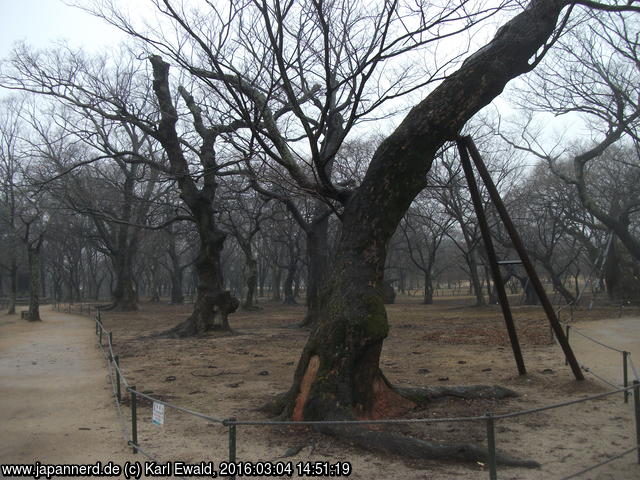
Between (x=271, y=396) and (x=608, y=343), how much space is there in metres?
9.41

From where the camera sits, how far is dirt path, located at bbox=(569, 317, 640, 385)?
10211 mm

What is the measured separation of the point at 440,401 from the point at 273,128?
4.57m

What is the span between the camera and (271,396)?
8.66 meters

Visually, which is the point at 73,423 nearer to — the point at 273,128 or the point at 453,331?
the point at 273,128

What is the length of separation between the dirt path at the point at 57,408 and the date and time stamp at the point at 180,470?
238 millimetres

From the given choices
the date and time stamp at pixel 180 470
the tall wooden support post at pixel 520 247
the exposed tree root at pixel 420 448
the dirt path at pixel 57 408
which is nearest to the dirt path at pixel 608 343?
the tall wooden support post at pixel 520 247

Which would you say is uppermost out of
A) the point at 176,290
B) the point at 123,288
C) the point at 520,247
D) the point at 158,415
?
the point at 520,247

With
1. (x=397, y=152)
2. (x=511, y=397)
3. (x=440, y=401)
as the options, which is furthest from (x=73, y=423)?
(x=511, y=397)

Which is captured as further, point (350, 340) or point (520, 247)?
point (520, 247)

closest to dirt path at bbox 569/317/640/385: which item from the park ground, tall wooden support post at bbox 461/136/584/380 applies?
the park ground

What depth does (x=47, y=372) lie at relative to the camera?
38.9 ft

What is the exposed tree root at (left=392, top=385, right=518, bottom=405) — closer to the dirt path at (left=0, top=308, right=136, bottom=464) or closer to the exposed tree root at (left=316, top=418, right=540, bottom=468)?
the exposed tree root at (left=316, top=418, right=540, bottom=468)

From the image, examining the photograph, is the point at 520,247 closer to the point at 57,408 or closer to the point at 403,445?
the point at 403,445

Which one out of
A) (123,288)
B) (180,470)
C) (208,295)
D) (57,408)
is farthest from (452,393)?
(123,288)
